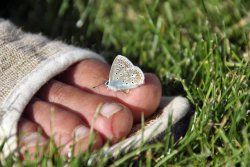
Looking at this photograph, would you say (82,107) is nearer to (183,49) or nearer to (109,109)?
(109,109)

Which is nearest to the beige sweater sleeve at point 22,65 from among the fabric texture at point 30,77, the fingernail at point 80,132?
the fabric texture at point 30,77

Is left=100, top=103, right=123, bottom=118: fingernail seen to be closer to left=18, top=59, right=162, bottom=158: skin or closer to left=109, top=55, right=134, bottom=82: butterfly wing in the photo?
left=18, top=59, right=162, bottom=158: skin

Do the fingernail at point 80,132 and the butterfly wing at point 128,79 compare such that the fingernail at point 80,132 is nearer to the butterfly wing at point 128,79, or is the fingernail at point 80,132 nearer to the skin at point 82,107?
the skin at point 82,107

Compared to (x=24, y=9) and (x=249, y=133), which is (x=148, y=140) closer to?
(x=249, y=133)

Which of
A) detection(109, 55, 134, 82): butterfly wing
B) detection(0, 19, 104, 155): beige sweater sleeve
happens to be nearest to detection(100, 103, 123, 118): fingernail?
detection(109, 55, 134, 82): butterfly wing

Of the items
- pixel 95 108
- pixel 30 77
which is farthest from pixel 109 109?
pixel 30 77

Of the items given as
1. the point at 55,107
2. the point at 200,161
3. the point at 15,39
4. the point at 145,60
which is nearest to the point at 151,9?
the point at 145,60
